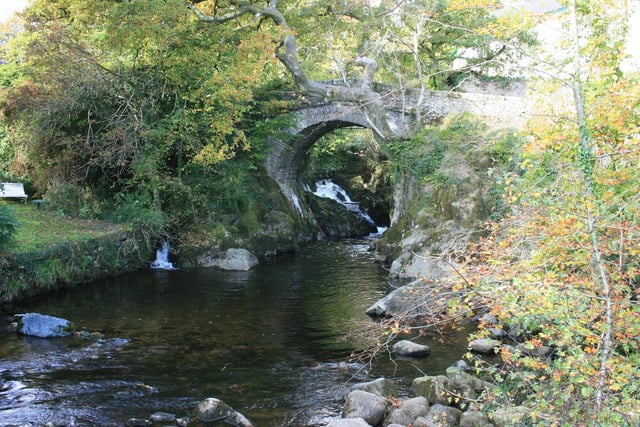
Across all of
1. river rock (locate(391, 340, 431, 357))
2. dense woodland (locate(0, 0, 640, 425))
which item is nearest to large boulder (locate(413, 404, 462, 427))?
dense woodland (locate(0, 0, 640, 425))

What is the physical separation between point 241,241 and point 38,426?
12.1 metres

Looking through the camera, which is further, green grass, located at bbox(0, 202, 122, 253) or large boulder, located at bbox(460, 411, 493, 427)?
green grass, located at bbox(0, 202, 122, 253)

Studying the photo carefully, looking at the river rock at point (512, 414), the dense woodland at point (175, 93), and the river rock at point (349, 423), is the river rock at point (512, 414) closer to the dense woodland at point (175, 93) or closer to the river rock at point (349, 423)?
the river rock at point (349, 423)

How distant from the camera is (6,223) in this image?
1159cm

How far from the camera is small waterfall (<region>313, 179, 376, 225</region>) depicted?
28.1 metres

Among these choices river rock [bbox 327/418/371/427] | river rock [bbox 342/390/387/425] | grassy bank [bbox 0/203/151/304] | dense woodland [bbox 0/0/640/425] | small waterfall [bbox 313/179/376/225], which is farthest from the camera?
small waterfall [bbox 313/179/376/225]

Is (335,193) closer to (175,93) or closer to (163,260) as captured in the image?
(175,93)

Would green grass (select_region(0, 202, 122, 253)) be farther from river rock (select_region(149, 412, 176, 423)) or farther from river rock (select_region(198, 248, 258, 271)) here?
river rock (select_region(149, 412, 176, 423))

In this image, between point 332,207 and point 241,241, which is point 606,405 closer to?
point 241,241

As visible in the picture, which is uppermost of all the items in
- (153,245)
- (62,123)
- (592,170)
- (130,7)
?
(130,7)

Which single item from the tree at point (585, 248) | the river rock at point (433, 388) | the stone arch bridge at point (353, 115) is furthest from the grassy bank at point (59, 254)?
the tree at point (585, 248)

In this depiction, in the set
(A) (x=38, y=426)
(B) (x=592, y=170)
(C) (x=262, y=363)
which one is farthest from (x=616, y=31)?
(A) (x=38, y=426)

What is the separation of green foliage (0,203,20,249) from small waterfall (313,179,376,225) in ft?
57.6

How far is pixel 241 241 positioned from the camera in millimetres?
18875
